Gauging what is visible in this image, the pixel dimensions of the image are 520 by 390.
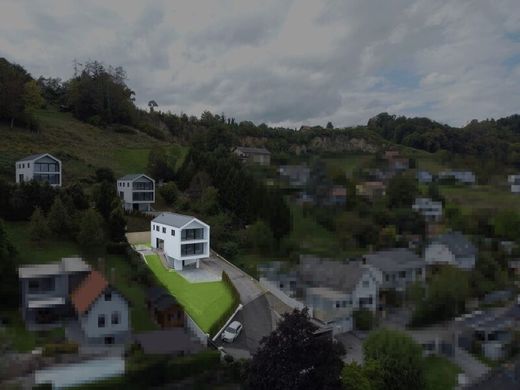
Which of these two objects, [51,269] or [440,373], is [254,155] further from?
[440,373]

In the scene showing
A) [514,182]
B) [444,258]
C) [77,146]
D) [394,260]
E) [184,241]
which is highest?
[77,146]

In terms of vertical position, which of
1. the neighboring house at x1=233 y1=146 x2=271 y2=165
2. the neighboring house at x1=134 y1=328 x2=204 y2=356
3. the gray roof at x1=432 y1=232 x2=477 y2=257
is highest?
the neighboring house at x1=233 y1=146 x2=271 y2=165

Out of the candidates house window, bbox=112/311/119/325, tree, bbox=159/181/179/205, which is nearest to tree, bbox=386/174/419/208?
tree, bbox=159/181/179/205

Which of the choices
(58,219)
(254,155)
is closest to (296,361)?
(58,219)

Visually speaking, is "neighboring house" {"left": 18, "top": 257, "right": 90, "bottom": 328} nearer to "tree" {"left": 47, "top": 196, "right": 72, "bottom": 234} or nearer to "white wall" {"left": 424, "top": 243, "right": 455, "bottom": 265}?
"tree" {"left": 47, "top": 196, "right": 72, "bottom": 234}

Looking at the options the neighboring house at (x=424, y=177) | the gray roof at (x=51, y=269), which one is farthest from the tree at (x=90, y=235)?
the neighboring house at (x=424, y=177)

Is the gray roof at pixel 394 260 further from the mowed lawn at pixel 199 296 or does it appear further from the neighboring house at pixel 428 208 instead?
the mowed lawn at pixel 199 296

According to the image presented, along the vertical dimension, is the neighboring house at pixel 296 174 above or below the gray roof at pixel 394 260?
above
